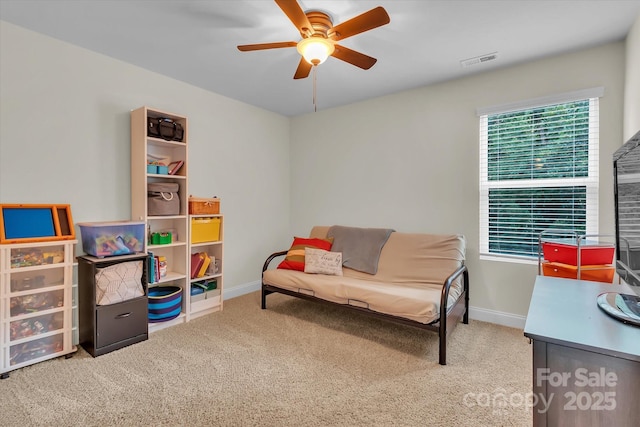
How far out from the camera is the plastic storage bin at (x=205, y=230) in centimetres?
313

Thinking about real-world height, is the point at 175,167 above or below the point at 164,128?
below

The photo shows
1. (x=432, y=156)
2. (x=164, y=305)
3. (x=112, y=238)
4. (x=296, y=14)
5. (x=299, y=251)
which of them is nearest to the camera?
(x=296, y=14)

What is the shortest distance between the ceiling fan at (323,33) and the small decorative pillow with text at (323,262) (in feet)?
6.21

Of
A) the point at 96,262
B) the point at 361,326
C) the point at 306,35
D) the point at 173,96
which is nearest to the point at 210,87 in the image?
the point at 173,96

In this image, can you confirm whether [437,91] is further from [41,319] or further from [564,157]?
[41,319]

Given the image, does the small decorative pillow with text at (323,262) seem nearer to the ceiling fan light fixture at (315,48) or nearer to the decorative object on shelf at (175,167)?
the decorative object on shelf at (175,167)

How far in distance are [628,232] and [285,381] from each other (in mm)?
2073

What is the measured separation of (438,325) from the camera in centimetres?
229

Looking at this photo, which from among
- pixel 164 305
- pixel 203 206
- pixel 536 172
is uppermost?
pixel 536 172

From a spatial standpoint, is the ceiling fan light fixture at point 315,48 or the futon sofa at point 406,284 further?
the futon sofa at point 406,284

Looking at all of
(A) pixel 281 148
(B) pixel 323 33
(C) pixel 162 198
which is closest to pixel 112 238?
(C) pixel 162 198

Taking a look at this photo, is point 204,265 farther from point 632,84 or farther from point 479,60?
point 632,84

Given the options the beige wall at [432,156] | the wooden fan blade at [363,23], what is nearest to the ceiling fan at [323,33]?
the wooden fan blade at [363,23]

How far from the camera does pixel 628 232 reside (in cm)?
142
